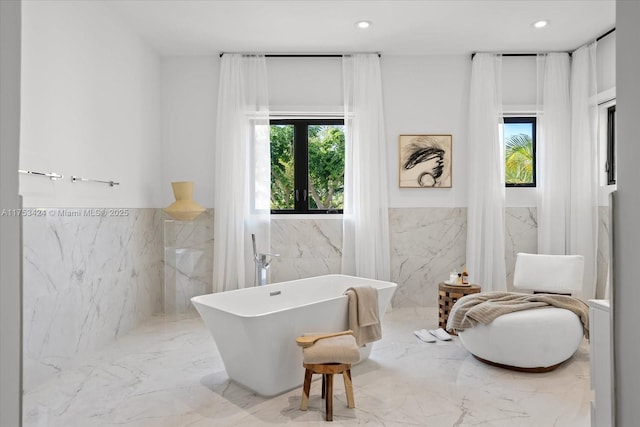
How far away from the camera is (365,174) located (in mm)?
4617

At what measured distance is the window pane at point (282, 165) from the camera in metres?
4.85

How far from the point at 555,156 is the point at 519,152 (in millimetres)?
384

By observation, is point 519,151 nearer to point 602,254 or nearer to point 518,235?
point 518,235

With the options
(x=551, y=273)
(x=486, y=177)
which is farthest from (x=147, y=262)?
(x=551, y=273)

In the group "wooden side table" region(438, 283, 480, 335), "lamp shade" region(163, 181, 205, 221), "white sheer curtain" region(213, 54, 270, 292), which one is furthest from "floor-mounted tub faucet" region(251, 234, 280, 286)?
"wooden side table" region(438, 283, 480, 335)

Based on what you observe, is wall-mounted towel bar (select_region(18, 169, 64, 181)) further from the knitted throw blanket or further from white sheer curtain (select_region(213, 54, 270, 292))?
the knitted throw blanket

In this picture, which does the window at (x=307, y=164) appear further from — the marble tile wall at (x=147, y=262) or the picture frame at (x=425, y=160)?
the picture frame at (x=425, y=160)

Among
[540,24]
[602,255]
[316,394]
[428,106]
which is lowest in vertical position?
[316,394]

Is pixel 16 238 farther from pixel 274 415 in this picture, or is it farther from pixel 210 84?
pixel 210 84

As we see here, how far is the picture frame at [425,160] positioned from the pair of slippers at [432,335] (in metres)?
1.68

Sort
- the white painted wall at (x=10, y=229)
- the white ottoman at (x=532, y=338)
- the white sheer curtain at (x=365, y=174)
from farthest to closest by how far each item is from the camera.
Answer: the white sheer curtain at (x=365, y=174), the white ottoman at (x=532, y=338), the white painted wall at (x=10, y=229)

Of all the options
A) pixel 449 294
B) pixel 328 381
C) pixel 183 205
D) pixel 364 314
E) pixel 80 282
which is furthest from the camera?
pixel 183 205

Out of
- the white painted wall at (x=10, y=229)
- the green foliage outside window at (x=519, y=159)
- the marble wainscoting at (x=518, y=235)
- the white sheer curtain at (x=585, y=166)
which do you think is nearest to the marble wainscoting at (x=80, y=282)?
the white painted wall at (x=10, y=229)

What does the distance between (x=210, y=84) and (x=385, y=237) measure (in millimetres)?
2638
